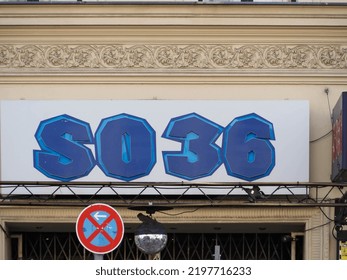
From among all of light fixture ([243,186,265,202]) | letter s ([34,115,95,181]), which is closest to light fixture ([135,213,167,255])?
light fixture ([243,186,265,202])

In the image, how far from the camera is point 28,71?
16078 mm

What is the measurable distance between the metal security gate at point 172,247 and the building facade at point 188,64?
1001 mm

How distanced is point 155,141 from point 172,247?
94.2 inches

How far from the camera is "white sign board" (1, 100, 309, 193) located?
15.8 meters

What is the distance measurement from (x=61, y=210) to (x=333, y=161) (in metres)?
4.67

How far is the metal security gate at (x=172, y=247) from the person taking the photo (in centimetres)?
1706

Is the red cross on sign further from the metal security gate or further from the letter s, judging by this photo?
the metal security gate

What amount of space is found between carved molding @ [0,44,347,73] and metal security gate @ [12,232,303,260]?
3148 millimetres

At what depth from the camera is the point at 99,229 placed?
12.0 metres

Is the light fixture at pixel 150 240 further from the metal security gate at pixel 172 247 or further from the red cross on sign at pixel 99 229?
the metal security gate at pixel 172 247

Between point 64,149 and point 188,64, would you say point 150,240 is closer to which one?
point 64,149

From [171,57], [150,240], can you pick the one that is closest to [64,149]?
[171,57]
